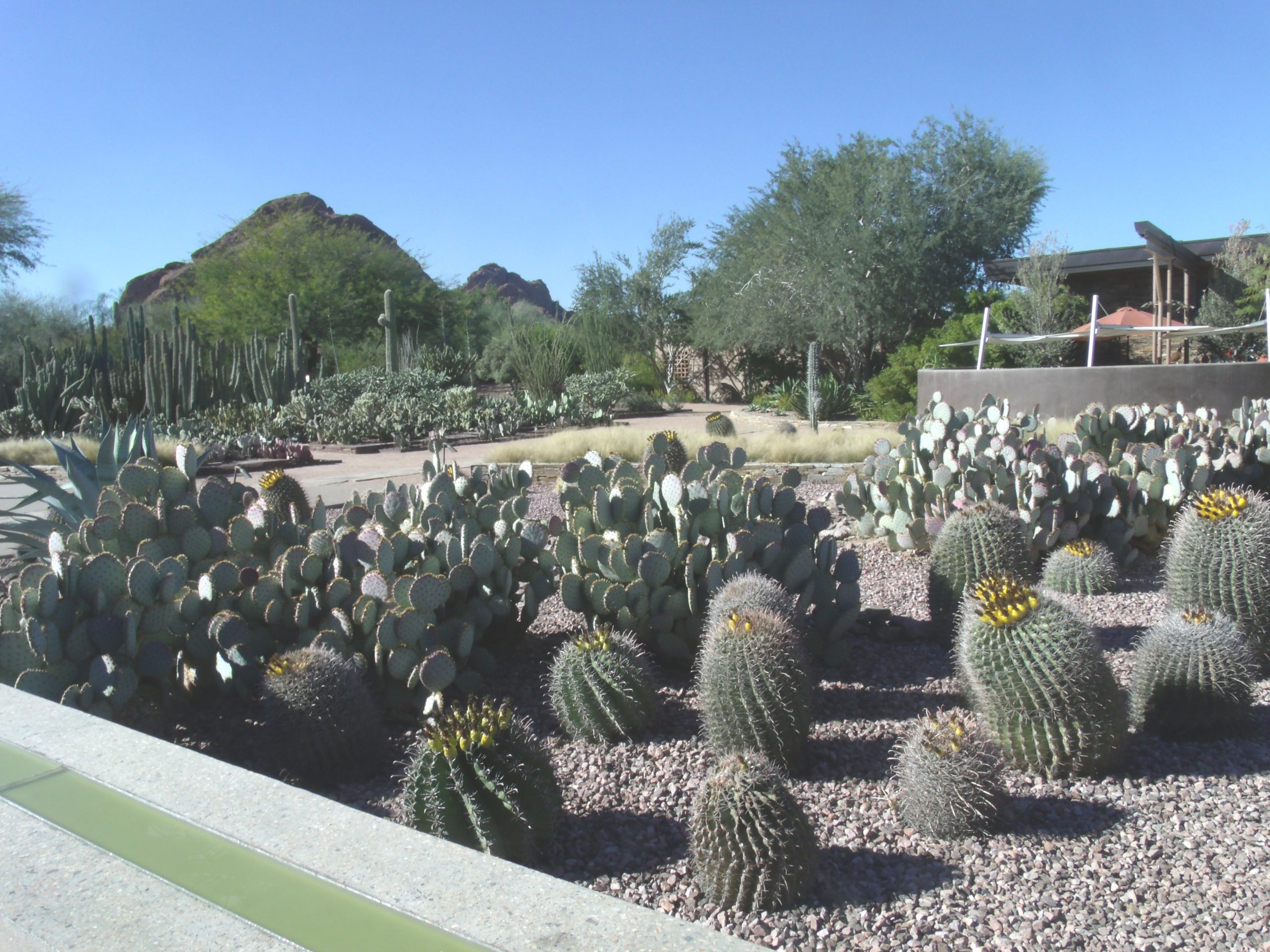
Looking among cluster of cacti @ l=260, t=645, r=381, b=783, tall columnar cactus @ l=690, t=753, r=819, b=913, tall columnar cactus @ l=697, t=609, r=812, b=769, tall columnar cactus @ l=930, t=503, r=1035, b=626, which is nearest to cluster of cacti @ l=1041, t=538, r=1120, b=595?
tall columnar cactus @ l=930, t=503, r=1035, b=626

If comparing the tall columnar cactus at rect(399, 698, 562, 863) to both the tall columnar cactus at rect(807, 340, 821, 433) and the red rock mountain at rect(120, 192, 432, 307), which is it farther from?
the red rock mountain at rect(120, 192, 432, 307)

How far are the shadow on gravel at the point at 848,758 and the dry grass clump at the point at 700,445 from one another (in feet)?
25.6

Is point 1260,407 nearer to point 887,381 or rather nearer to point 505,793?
point 505,793

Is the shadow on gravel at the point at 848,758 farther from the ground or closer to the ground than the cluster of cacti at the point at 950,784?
closer to the ground

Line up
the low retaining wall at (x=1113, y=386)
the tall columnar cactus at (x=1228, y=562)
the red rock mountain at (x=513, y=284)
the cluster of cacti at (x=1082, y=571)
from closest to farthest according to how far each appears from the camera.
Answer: the tall columnar cactus at (x=1228, y=562), the cluster of cacti at (x=1082, y=571), the low retaining wall at (x=1113, y=386), the red rock mountain at (x=513, y=284)

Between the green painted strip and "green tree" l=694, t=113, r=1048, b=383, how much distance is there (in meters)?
25.0

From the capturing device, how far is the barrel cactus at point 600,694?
3604 mm

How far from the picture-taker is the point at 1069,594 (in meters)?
5.47

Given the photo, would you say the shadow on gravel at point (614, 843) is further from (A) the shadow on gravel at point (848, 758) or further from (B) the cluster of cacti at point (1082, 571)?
(B) the cluster of cacti at point (1082, 571)

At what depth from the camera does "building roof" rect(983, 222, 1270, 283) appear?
25953 millimetres

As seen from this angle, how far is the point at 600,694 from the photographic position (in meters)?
3.59

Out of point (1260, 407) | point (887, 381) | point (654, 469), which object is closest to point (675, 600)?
point (654, 469)

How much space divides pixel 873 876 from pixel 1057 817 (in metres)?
0.68

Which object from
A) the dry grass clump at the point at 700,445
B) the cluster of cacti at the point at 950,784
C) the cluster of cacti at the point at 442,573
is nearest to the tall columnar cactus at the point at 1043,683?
the cluster of cacti at the point at 950,784
